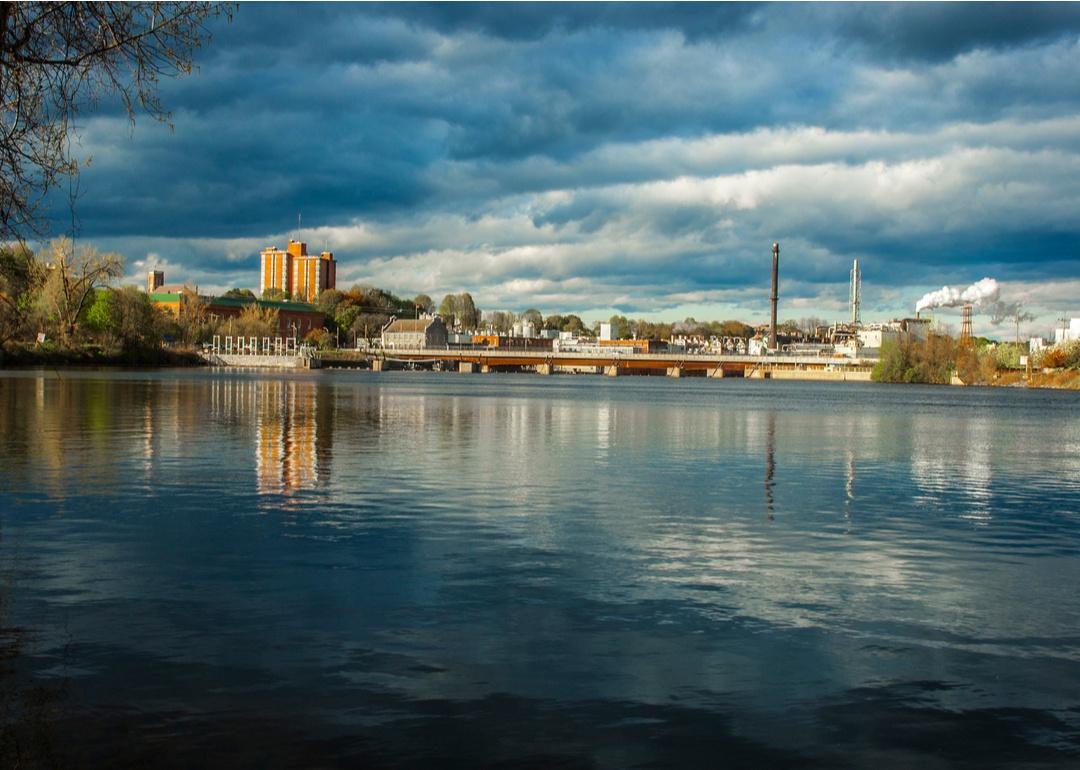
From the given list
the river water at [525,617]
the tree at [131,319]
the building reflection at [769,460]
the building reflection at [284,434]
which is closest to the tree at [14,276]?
the river water at [525,617]

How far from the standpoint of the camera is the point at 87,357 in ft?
514

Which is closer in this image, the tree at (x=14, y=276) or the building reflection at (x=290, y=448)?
the tree at (x=14, y=276)

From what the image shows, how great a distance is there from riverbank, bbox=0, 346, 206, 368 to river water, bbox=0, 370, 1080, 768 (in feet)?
357

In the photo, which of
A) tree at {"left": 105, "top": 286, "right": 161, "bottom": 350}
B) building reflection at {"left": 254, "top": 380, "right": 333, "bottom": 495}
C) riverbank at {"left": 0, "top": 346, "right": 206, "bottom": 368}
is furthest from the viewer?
tree at {"left": 105, "top": 286, "right": 161, "bottom": 350}

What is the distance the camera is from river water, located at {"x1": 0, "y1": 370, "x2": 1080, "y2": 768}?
410 inches

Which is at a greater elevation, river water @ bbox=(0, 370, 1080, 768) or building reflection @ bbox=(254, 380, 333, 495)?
building reflection @ bbox=(254, 380, 333, 495)

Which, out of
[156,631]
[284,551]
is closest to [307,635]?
[156,631]

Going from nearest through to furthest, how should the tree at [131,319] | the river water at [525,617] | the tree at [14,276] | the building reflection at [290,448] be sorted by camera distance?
the river water at [525,617], the tree at [14,276], the building reflection at [290,448], the tree at [131,319]

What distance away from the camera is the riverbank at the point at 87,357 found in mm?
138375

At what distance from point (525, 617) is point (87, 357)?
15691cm

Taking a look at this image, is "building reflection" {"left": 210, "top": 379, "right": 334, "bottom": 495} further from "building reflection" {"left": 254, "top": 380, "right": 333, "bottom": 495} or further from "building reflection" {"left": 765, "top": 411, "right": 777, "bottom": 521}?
"building reflection" {"left": 765, "top": 411, "right": 777, "bottom": 521}

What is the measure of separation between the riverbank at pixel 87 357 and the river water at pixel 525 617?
10875cm

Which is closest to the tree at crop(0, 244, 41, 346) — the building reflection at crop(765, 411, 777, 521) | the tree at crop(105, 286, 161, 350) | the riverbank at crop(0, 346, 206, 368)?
the building reflection at crop(765, 411, 777, 521)

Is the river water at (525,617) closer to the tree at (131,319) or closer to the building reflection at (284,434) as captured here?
the building reflection at (284,434)
